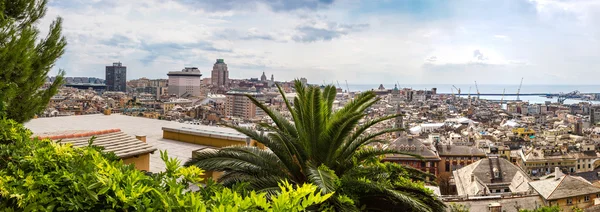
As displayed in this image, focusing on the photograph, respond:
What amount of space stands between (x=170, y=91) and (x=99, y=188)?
437 ft

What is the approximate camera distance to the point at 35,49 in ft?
14.7

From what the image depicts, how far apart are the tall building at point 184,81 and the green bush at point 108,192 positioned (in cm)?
12850

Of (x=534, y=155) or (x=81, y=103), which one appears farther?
(x=81, y=103)

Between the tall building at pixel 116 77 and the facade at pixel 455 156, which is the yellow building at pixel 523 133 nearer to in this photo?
the facade at pixel 455 156

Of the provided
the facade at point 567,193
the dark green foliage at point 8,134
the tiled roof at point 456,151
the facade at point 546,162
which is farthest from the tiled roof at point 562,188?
the facade at point 546,162

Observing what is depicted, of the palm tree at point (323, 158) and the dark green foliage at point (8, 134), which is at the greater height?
the dark green foliage at point (8, 134)

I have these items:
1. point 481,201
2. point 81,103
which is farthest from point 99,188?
point 81,103

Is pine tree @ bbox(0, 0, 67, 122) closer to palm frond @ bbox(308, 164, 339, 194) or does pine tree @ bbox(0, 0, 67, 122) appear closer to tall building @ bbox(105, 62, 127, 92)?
palm frond @ bbox(308, 164, 339, 194)

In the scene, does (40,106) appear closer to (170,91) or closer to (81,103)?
(81,103)

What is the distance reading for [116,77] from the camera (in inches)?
4995

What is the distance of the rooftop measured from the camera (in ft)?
23.3

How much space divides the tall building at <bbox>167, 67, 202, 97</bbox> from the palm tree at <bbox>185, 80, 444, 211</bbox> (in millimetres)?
126588

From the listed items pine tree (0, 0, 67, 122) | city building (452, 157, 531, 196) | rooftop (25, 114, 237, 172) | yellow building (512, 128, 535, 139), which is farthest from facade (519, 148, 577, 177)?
pine tree (0, 0, 67, 122)

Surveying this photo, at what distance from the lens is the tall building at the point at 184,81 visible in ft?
419
